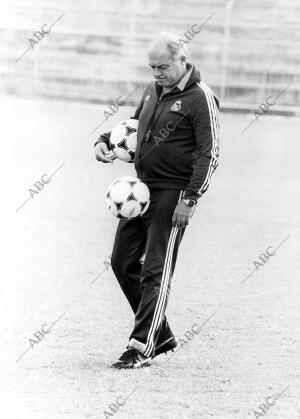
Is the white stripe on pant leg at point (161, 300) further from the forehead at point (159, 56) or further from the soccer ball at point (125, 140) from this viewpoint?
the forehead at point (159, 56)

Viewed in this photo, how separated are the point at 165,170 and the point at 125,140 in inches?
19.2

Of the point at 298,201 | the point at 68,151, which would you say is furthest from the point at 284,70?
the point at 298,201

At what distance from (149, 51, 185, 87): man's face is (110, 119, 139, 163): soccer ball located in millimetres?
616

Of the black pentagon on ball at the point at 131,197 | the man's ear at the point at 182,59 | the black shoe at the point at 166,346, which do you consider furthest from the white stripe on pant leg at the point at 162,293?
the man's ear at the point at 182,59

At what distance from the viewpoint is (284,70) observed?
44375mm

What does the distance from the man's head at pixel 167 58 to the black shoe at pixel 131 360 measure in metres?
1.55

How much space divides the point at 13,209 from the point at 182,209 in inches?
296

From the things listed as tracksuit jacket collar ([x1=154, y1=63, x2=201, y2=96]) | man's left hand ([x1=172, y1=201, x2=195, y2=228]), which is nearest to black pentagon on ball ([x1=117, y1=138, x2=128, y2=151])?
tracksuit jacket collar ([x1=154, y1=63, x2=201, y2=96])

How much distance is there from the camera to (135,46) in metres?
44.8

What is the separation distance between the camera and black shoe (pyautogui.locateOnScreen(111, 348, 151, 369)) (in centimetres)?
627

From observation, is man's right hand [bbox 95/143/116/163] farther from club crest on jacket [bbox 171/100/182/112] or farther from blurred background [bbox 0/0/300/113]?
blurred background [bbox 0/0/300/113]

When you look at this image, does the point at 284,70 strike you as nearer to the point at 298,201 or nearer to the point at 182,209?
the point at 298,201

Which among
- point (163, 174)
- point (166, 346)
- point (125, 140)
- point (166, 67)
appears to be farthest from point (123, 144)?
point (166, 346)

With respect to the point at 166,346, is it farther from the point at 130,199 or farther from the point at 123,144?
the point at 123,144
